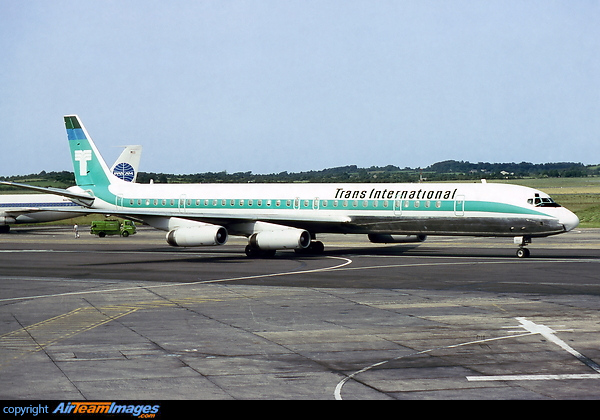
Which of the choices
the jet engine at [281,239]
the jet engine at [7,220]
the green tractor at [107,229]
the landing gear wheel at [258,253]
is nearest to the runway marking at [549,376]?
the jet engine at [281,239]

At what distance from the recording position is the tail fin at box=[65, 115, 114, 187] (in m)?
54.6

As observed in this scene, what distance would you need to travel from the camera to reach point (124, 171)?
2995 inches

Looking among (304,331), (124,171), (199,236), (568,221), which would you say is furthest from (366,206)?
(124,171)

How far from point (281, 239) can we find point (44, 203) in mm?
52070

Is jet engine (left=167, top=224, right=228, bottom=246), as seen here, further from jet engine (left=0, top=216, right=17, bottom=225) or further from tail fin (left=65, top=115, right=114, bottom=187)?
jet engine (left=0, top=216, right=17, bottom=225)

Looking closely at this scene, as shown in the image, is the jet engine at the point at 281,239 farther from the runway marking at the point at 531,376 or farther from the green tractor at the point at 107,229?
the green tractor at the point at 107,229

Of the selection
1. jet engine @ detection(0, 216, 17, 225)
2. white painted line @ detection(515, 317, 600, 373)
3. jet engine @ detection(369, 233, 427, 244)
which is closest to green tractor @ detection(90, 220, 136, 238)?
jet engine @ detection(0, 216, 17, 225)

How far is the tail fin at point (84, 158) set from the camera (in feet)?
179
